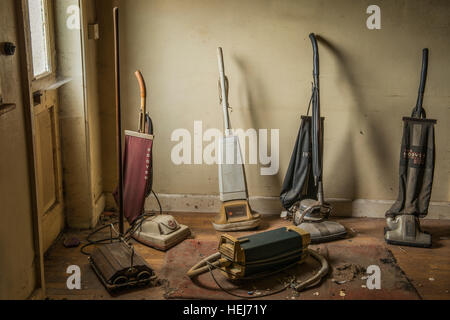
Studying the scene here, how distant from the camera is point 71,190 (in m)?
4.27

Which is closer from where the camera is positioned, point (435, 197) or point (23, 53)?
point (23, 53)

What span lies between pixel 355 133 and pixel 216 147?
1177 millimetres

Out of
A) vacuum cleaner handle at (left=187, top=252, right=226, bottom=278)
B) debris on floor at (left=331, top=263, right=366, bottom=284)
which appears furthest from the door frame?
debris on floor at (left=331, top=263, right=366, bottom=284)

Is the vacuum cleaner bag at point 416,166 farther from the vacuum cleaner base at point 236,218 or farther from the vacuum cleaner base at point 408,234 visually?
the vacuum cleaner base at point 236,218

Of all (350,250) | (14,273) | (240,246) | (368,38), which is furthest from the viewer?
(368,38)

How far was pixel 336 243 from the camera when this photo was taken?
4199mm

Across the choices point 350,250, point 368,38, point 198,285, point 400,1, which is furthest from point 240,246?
point 400,1

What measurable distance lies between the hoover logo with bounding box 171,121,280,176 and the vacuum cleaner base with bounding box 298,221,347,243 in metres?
0.62

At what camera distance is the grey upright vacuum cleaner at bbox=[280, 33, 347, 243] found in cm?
423

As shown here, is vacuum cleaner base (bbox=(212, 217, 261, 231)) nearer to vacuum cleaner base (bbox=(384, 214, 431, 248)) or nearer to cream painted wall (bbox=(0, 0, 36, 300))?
vacuum cleaner base (bbox=(384, 214, 431, 248))

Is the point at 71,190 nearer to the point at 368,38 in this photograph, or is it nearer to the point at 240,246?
the point at 240,246

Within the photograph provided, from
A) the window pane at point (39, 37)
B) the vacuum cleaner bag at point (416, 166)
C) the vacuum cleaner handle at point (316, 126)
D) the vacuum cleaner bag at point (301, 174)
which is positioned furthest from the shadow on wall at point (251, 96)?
the window pane at point (39, 37)

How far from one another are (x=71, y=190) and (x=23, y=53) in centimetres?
163

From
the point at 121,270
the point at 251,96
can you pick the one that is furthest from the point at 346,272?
the point at 251,96
